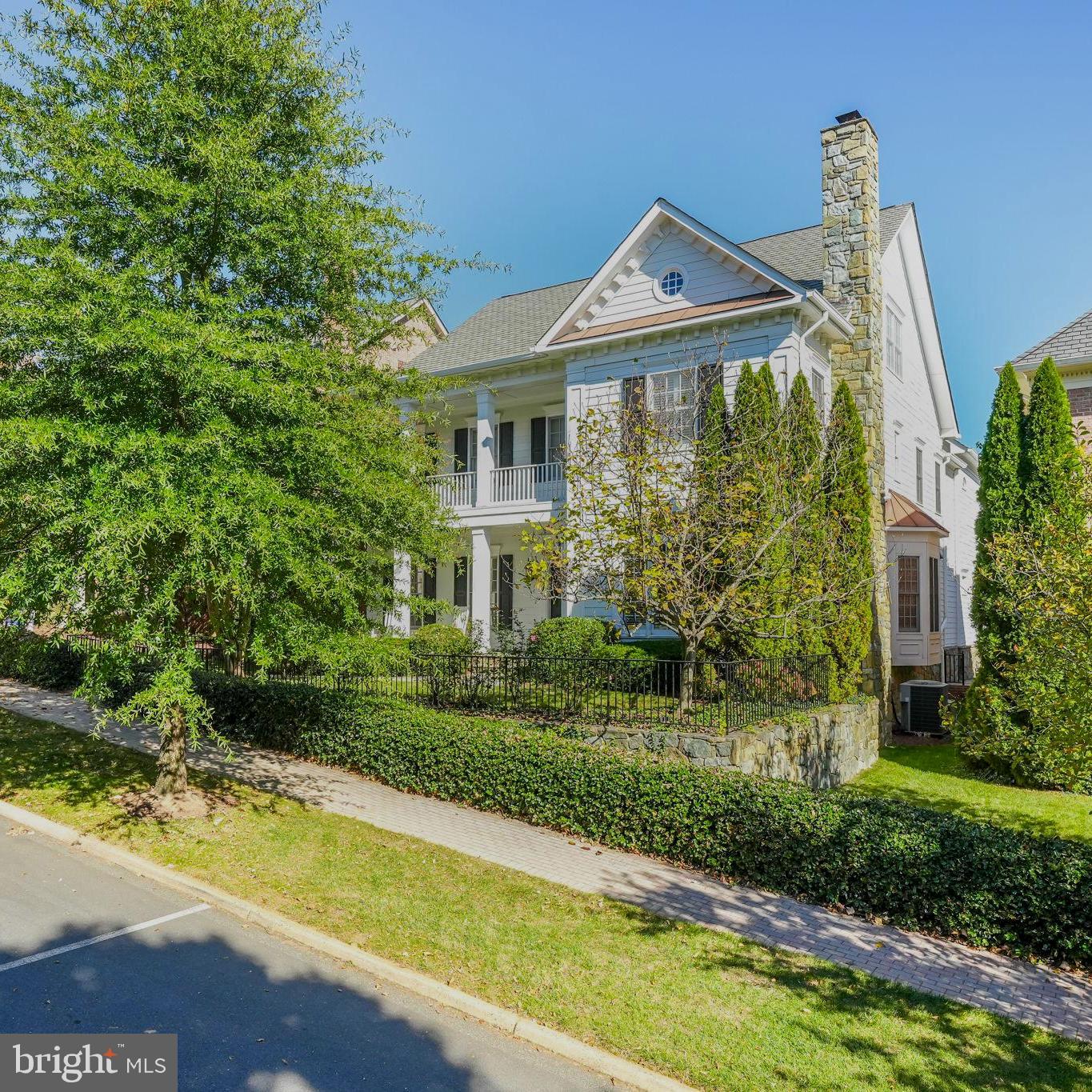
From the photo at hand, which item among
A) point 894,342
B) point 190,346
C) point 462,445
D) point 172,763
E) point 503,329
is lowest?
point 172,763

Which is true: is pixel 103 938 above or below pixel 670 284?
below

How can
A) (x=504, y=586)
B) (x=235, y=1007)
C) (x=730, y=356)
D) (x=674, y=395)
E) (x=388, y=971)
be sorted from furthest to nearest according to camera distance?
(x=504, y=586) → (x=674, y=395) → (x=730, y=356) → (x=388, y=971) → (x=235, y=1007)

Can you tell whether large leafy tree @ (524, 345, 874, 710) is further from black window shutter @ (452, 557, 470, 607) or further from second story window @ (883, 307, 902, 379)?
black window shutter @ (452, 557, 470, 607)

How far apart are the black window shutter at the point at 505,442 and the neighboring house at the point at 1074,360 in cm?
1232

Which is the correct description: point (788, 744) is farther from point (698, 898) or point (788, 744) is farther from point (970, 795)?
point (698, 898)

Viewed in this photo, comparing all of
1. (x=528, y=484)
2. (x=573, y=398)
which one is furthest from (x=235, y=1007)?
(x=528, y=484)

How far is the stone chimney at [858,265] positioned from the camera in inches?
674

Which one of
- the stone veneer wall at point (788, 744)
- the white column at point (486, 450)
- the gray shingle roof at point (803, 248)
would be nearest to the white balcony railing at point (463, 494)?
the white column at point (486, 450)

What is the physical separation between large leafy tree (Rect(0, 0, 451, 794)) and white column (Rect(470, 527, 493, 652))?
10183 millimetres

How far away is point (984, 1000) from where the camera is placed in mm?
5922

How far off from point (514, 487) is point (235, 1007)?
16.1 metres

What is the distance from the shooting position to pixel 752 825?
8.12 m

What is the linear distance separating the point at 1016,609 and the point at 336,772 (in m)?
8.83

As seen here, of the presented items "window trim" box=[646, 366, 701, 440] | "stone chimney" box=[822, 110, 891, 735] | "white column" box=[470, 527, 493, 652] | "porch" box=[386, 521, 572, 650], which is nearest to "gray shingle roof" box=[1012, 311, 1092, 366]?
"stone chimney" box=[822, 110, 891, 735]
